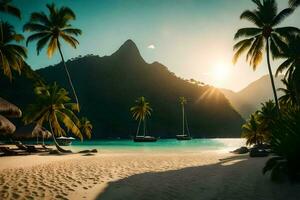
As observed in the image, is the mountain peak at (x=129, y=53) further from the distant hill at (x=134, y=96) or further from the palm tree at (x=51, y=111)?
the palm tree at (x=51, y=111)

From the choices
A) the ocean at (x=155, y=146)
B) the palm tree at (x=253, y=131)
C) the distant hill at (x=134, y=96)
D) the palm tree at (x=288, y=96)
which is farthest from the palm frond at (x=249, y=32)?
the distant hill at (x=134, y=96)

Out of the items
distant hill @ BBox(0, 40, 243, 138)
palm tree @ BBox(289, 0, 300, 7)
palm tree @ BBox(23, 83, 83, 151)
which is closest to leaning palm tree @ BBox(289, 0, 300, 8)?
palm tree @ BBox(289, 0, 300, 7)

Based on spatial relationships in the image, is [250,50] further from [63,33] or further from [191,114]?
[191,114]

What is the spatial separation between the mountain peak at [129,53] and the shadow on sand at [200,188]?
520 ft

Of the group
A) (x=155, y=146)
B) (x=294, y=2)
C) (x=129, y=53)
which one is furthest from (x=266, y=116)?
(x=129, y=53)

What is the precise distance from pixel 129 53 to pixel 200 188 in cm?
16514

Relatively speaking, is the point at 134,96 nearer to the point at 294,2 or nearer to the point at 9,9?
the point at 294,2

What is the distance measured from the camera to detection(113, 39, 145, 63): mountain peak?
16762 centimetres

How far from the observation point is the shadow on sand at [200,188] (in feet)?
25.6

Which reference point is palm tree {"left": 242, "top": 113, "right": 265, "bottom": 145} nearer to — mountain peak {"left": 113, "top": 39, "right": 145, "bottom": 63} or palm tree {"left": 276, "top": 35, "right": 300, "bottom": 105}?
palm tree {"left": 276, "top": 35, "right": 300, "bottom": 105}

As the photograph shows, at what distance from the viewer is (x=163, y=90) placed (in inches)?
6058

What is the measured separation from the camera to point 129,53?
170375 millimetres

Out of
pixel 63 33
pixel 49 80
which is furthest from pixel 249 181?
pixel 49 80

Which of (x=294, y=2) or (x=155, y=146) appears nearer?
(x=294, y=2)
